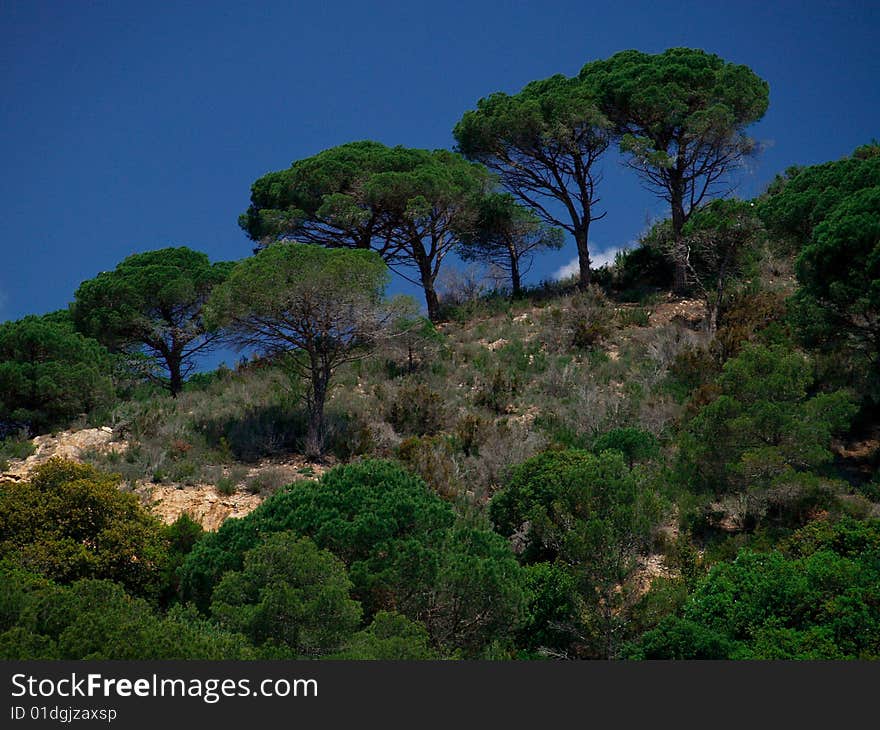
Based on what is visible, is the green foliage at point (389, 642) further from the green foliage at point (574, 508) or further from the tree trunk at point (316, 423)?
the tree trunk at point (316, 423)

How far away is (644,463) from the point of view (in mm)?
19312

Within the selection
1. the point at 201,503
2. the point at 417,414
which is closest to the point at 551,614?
the point at 201,503

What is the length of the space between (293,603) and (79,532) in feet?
19.1

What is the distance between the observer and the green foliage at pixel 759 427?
56.2 feet

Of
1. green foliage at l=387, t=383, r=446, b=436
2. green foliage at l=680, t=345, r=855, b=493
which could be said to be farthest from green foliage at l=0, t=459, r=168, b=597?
green foliage at l=680, t=345, r=855, b=493

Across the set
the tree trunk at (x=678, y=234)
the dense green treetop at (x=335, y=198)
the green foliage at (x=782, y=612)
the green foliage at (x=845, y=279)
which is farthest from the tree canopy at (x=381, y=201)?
the green foliage at (x=782, y=612)

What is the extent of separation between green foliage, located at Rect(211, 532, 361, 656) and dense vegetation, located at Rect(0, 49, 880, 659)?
0.04 m

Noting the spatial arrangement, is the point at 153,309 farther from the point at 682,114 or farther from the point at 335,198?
the point at 682,114

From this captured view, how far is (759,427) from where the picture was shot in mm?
17359

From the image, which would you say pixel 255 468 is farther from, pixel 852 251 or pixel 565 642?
pixel 852 251

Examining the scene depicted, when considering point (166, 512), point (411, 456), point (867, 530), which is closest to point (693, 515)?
point (867, 530)

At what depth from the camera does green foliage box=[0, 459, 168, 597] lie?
1488cm

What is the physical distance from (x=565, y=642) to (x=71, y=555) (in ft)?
25.1

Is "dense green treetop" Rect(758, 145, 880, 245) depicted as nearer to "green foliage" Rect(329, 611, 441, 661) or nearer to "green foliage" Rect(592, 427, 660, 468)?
"green foliage" Rect(592, 427, 660, 468)
